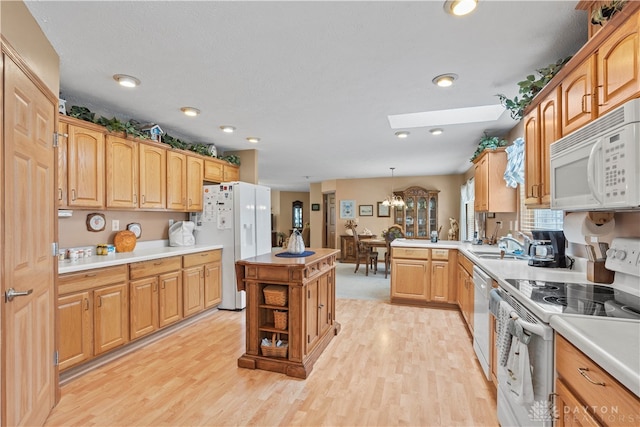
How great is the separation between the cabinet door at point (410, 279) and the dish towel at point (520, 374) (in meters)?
2.75

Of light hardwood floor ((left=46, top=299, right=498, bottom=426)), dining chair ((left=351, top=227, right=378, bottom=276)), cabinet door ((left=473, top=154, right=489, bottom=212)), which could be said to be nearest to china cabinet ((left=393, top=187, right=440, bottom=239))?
dining chair ((left=351, top=227, right=378, bottom=276))

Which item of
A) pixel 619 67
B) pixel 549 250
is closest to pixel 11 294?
pixel 619 67

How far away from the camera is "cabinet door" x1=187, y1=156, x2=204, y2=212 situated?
3.94 m

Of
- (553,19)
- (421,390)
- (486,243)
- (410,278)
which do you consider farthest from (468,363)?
(553,19)

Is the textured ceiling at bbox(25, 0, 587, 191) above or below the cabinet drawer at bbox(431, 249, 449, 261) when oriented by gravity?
above

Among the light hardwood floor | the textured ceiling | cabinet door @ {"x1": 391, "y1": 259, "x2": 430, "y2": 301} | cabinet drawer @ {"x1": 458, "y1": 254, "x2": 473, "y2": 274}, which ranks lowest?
the light hardwood floor

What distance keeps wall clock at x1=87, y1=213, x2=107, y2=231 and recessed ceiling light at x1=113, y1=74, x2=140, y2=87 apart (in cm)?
144

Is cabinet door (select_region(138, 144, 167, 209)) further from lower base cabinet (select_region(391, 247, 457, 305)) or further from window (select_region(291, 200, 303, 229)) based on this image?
window (select_region(291, 200, 303, 229))

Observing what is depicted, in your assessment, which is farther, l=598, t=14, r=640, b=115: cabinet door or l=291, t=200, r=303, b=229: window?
l=291, t=200, r=303, b=229: window

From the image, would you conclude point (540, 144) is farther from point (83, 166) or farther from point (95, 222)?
point (95, 222)

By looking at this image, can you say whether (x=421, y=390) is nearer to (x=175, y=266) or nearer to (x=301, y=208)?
(x=175, y=266)

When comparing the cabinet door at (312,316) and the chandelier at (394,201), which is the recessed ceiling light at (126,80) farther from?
the chandelier at (394,201)

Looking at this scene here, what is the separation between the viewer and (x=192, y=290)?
357cm

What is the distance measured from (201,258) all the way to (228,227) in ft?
1.84
